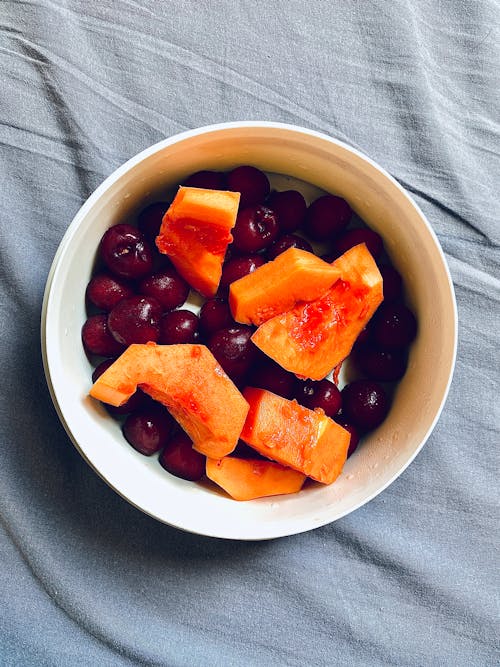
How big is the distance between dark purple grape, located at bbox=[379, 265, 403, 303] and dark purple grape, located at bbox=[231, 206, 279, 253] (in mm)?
192

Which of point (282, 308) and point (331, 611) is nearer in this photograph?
point (282, 308)

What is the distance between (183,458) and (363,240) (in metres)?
0.45

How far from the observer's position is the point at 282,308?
103 cm

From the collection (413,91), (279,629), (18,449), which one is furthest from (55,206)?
(279,629)

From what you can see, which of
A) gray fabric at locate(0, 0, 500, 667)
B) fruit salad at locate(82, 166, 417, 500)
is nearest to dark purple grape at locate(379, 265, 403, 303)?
fruit salad at locate(82, 166, 417, 500)

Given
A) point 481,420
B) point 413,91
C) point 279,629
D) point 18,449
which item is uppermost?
point 413,91

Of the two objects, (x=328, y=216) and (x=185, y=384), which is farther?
(x=328, y=216)

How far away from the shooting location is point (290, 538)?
3.76 ft

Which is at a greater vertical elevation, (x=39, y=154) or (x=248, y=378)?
(x=39, y=154)

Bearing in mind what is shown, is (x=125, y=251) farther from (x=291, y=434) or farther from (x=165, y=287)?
(x=291, y=434)

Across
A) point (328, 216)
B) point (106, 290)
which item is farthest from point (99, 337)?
point (328, 216)

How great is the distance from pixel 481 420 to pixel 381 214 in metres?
0.40

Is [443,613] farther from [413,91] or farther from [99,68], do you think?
[99,68]

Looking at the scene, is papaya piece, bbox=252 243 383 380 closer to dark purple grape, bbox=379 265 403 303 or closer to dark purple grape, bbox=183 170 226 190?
dark purple grape, bbox=379 265 403 303
